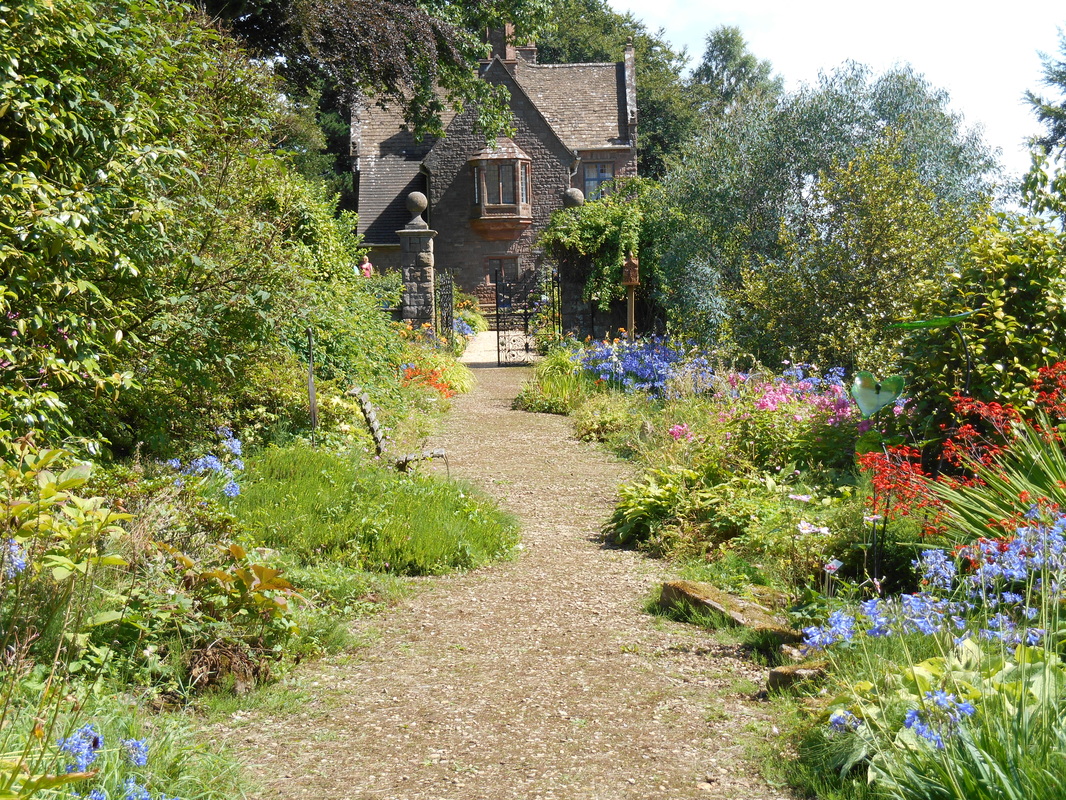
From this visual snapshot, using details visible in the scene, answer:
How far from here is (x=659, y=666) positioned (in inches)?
171

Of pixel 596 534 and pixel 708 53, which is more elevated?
pixel 708 53

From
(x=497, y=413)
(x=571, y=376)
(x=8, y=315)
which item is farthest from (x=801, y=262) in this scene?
(x=8, y=315)

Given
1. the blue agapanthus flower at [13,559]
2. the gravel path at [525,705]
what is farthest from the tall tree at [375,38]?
the blue agapanthus flower at [13,559]

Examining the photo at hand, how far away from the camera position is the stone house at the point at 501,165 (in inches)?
1201

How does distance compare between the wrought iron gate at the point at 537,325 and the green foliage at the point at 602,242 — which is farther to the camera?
the wrought iron gate at the point at 537,325

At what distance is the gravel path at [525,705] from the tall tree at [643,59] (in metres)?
37.0

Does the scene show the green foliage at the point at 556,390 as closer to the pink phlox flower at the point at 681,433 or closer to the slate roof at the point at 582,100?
the pink phlox flower at the point at 681,433

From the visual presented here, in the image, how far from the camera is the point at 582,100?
33.3 m

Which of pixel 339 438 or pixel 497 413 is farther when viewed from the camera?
pixel 497 413

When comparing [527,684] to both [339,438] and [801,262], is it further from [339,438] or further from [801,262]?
[801,262]

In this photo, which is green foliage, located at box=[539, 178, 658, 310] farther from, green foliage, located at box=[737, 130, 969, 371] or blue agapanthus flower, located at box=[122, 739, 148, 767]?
blue agapanthus flower, located at box=[122, 739, 148, 767]

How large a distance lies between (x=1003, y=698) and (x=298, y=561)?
12.9 feet

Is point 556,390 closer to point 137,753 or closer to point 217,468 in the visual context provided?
point 217,468

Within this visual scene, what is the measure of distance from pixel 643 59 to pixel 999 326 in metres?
41.1
